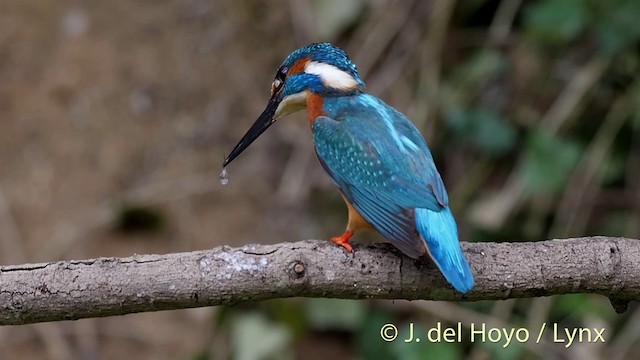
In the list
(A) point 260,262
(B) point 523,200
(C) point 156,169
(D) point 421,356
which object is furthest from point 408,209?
(C) point 156,169

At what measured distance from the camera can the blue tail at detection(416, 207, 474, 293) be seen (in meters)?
2.06

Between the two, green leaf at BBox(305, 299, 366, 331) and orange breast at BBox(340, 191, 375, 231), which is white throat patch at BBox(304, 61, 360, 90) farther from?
green leaf at BBox(305, 299, 366, 331)

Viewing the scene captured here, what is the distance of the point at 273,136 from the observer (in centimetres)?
439

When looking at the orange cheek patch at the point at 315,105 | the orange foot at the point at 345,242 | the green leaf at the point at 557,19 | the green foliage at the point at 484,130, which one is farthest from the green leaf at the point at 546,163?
the orange foot at the point at 345,242

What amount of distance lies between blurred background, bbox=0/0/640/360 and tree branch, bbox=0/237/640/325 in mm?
1432

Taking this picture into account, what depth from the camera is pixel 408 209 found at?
2.31 meters

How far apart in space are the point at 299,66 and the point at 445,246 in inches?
31.5

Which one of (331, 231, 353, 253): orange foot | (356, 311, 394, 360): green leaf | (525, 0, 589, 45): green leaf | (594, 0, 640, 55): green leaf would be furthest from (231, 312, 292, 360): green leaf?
(594, 0, 640, 55): green leaf

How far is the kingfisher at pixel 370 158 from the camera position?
221cm

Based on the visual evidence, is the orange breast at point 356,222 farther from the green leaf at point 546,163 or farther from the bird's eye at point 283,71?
the green leaf at point 546,163

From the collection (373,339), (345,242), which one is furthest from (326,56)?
(373,339)

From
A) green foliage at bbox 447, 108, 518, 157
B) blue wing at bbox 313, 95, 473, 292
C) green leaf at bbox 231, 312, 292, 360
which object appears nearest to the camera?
blue wing at bbox 313, 95, 473, 292

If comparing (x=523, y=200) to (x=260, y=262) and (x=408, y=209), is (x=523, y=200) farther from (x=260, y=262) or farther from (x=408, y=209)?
(x=260, y=262)

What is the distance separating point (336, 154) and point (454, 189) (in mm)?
1820
